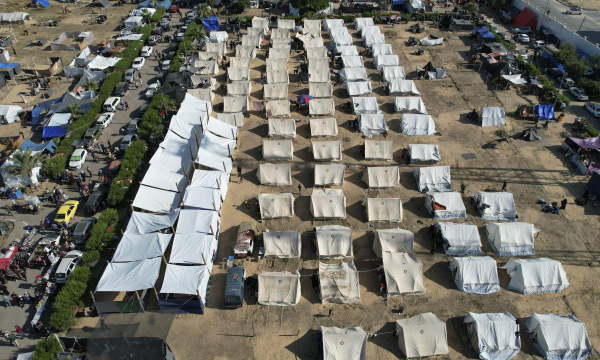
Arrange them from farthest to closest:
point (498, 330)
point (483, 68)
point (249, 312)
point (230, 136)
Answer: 1. point (483, 68)
2. point (230, 136)
3. point (249, 312)
4. point (498, 330)

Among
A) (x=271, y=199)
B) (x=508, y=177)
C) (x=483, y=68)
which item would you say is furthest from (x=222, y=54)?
(x=508, y=177)

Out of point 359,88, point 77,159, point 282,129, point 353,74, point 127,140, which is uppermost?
point 353,74

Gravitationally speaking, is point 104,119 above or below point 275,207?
below

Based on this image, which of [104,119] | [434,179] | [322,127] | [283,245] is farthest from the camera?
[104,119]

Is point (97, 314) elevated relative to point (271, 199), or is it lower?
lower

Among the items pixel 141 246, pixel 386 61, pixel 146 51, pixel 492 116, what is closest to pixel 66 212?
pixel 141 246

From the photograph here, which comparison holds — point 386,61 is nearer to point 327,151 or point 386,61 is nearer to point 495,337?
point 327,151

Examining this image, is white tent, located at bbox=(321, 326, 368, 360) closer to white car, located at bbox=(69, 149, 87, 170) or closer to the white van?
white car, located at bbox=(69, 149, 87, 170)

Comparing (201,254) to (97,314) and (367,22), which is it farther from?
(367,22)
